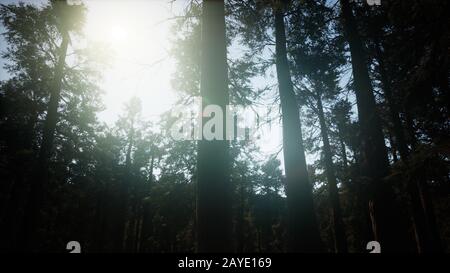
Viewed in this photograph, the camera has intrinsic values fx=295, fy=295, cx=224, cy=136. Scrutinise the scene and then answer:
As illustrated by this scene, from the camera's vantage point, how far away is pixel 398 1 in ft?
16.9

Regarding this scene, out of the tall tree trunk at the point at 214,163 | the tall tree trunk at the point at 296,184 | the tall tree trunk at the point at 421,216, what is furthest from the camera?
the tall tree trunk at the point at 421,216

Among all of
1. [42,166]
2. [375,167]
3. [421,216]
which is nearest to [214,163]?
[375,167]

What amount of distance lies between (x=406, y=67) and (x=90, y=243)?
36131mm

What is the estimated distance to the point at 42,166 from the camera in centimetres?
1258

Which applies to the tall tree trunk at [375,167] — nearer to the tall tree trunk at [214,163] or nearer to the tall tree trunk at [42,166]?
the tall tree trunk at [214,163]

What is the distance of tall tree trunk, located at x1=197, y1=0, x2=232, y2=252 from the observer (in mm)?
3717

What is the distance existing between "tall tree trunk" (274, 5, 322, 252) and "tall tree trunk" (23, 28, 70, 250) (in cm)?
1022

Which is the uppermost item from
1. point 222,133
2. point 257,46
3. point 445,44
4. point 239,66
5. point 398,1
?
point 257,46

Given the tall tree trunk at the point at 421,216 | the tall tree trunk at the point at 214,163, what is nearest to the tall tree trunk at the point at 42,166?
the tall tree trunk at the point at 214,163

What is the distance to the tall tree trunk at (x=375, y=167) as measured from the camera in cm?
625

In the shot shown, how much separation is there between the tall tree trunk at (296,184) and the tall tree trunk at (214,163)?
10.5 feet

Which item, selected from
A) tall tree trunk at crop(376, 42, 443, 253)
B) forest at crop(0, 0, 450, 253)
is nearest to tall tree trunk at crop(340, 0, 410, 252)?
forest at crop(0, 0, 450, 253)
